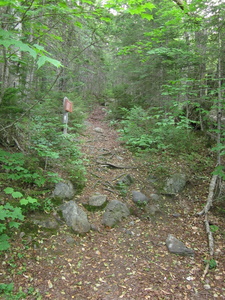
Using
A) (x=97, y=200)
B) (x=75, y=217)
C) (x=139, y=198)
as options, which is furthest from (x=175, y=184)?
(x=75, y=217)

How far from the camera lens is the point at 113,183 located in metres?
6.70

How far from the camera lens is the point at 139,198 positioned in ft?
20.1

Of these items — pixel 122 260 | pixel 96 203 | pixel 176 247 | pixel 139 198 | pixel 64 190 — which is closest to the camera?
pixel 122 260

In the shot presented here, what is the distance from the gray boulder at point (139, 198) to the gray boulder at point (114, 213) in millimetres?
509

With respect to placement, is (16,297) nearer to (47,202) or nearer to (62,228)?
(62,228)

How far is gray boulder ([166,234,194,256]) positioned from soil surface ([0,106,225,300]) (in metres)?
0.12

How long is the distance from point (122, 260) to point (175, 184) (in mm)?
3423

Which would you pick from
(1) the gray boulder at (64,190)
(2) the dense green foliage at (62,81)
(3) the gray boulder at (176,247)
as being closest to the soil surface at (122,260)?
(3) the gray boulder at (176,247)

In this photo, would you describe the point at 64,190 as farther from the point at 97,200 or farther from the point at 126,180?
the point at 126,180

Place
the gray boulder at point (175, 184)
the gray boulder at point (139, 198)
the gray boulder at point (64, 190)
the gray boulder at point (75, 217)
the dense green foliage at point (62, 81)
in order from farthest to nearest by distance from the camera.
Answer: the gray boulder at point (175, 184) → the gray boulder at point (139, 198) → the gray boulder at point (64, 190) → the gray boulder at point (75, 217) → the dense green foliage at point (62, 81)

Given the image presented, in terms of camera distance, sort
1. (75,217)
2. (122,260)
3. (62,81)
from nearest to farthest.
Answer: (122,260), (75,217), (62,81)

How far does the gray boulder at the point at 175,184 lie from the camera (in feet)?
21.9

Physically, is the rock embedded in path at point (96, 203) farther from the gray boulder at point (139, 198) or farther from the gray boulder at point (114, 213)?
the gray boulder at point (139, 198)

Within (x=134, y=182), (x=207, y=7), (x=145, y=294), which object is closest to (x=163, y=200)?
(x=134, y=182)
